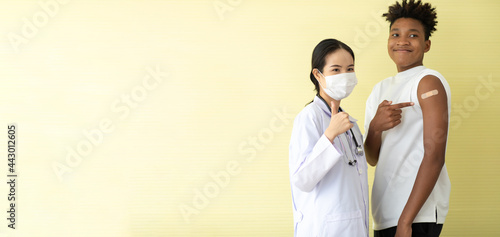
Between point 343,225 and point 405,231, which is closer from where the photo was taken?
point 343,225

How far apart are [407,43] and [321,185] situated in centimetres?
77

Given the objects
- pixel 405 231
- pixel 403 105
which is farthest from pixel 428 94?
pixel 405 231

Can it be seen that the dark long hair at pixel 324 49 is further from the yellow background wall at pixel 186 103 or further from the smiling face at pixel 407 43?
the yellow background wall at pixel 186 103

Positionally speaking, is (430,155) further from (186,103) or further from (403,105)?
(186,103)

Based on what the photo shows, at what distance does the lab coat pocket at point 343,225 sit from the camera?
64.4 inches

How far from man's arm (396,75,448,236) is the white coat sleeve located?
1.37 feet

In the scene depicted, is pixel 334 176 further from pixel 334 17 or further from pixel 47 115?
pixel 47 115

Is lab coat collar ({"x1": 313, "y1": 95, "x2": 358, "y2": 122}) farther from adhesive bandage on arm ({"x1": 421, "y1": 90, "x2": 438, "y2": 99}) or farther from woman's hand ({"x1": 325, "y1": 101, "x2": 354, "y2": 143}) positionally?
adhesive bandage on arm ({"x1": 421, "y1": 90, "x2": 438, "y2": 99})

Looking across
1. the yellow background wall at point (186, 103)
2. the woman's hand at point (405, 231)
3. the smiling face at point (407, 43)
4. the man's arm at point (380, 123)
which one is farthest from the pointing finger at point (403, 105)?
the yellow background wall at point (186, 103)

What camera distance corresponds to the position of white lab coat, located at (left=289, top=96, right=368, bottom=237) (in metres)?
1.60

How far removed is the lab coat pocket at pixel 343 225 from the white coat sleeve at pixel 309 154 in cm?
14

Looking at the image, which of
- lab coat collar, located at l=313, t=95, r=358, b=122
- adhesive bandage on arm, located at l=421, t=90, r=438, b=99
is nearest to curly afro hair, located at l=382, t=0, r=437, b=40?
adhesive bandage on arm, located at l=421, t=90, r=438, b=99

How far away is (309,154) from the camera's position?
1.63m

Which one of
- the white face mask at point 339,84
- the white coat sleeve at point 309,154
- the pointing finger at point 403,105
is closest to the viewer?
the white coat sleeve at point 309,154
